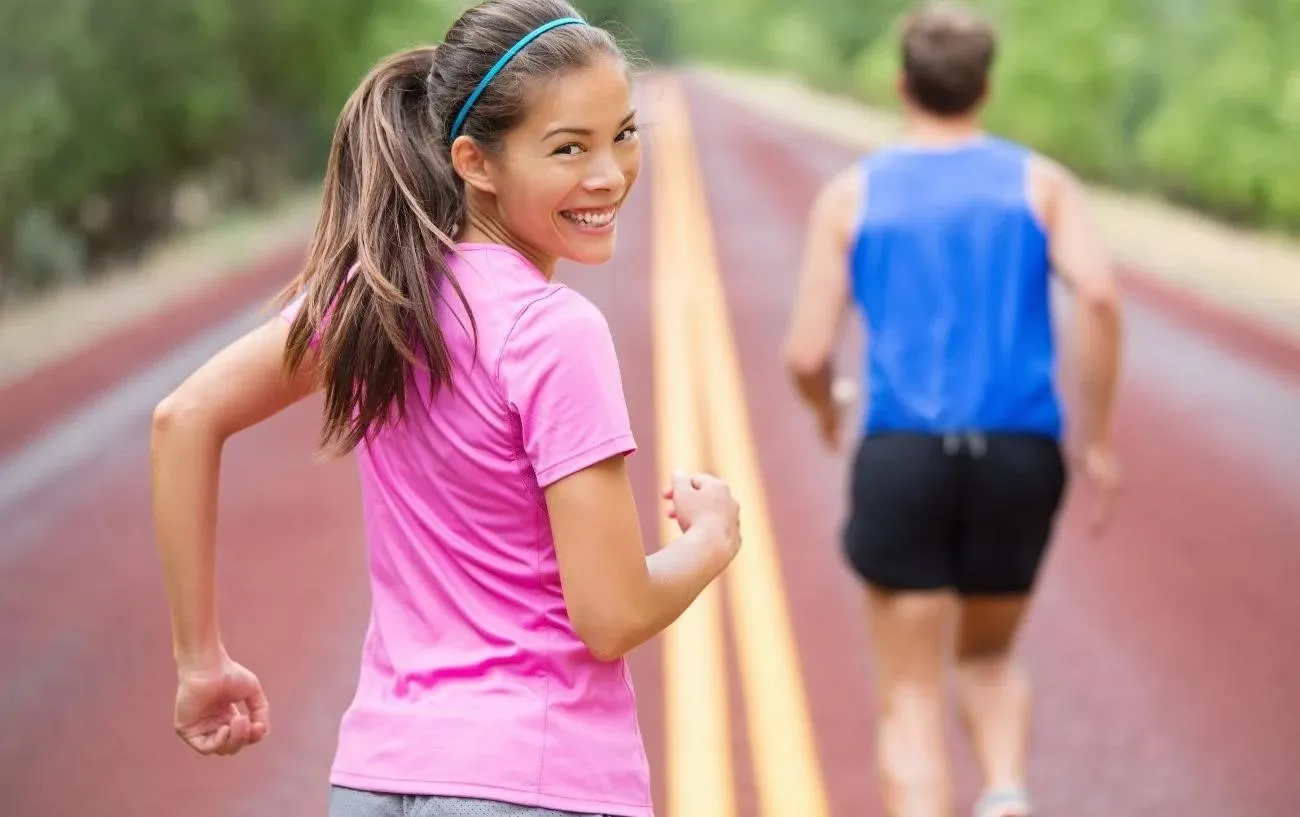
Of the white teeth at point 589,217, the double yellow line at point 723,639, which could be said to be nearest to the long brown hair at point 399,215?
the white teeth at point 589,217

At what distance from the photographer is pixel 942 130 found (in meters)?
4.18

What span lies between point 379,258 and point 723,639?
4.75 metres

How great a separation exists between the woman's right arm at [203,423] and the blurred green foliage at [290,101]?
13217 mm

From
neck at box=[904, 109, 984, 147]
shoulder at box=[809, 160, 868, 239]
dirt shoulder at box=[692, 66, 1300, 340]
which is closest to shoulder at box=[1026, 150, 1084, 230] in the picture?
neck at box=[904, 109, 984, 147]

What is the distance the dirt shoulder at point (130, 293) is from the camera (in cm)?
1455

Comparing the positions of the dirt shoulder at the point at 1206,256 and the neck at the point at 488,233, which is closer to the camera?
the neck at the point at 488,233

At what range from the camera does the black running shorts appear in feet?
13.7

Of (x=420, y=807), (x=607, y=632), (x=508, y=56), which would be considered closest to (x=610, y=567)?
(x=607, y=632)

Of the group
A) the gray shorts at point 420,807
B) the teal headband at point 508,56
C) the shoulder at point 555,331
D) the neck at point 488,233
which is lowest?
the gray shorts at point 420,807

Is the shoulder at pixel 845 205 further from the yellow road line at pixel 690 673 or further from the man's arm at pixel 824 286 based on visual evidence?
the yellow road line at pixel 690 673

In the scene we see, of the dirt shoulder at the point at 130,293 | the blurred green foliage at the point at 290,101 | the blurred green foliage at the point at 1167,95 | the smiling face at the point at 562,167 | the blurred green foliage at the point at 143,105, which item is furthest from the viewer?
the blurred green foliage at the point at 1167,95

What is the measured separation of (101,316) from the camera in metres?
16.1

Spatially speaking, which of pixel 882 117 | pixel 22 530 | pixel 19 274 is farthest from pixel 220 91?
pixel 882 117

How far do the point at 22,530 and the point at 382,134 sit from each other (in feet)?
23.6
